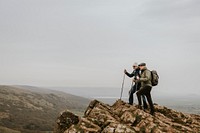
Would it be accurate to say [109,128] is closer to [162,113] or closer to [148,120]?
[148,120]

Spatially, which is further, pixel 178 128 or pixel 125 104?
pixel 125 104

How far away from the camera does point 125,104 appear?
2688cm

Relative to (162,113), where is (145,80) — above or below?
above

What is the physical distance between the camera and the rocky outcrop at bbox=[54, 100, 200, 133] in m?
20.0

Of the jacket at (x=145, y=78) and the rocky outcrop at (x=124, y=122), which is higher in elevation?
the jacket at (x=145, y=78)

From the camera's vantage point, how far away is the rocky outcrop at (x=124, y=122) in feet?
65.5

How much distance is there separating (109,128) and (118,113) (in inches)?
209

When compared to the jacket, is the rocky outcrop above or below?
below

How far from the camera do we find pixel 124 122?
21797 millimetres

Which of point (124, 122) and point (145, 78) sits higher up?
point (145, 78)

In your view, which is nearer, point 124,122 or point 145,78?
point 124,122

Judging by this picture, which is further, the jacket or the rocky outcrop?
the jacket

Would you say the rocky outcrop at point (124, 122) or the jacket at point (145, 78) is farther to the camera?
Answer: the jacket at point (145, 78)

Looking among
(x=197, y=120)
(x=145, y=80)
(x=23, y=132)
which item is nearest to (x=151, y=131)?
(x=145, y=80)
